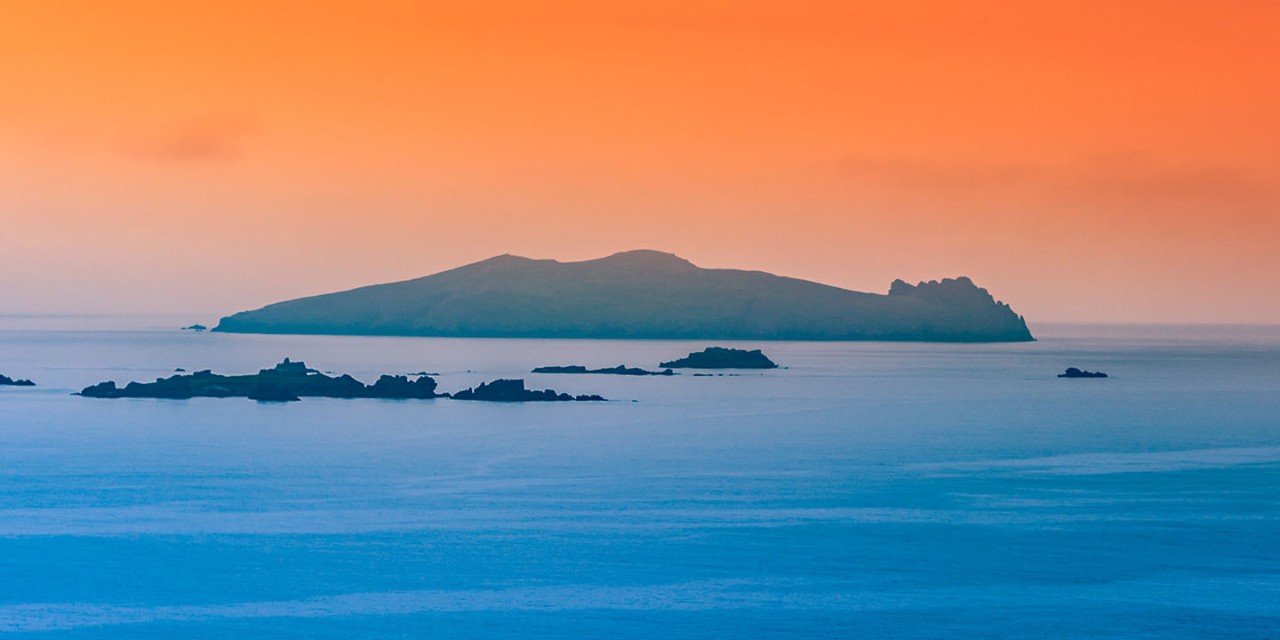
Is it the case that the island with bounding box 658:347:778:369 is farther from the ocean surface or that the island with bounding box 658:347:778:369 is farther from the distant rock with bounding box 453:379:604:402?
the ocean surface

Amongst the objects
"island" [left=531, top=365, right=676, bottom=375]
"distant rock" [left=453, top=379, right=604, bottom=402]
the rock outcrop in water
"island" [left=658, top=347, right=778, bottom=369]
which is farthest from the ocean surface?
"island" [left=658, top=347, right=778, bottom=369]

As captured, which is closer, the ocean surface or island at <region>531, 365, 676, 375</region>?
the ocean surface

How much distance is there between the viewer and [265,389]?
5247cm

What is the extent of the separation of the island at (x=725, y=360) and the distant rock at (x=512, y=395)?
3057cm

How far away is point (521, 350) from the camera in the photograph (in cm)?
12469

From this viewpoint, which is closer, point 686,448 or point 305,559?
point 305,559

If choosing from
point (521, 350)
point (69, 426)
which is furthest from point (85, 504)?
point (521, 350)

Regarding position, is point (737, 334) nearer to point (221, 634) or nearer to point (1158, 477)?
point (1158, 477)

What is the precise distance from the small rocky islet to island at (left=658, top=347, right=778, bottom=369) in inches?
1190

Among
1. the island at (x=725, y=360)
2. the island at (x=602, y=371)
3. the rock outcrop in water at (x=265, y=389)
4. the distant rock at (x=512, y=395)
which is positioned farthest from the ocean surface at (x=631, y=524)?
the island at (x=725, y=360)

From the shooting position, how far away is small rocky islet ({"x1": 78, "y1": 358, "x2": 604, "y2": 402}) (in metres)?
52.0

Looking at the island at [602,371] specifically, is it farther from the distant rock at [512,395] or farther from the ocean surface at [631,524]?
the ocean surface at [631,524]

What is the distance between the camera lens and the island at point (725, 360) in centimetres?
8331

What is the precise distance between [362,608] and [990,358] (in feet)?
326
